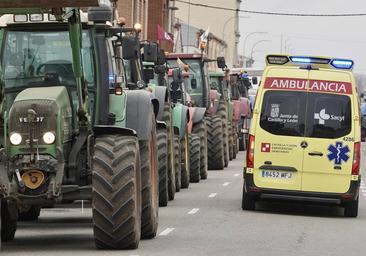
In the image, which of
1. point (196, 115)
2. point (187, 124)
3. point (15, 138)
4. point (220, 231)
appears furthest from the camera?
point (196, 115)

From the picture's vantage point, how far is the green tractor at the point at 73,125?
11961 mm

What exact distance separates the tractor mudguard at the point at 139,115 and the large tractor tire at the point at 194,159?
38.5 ft

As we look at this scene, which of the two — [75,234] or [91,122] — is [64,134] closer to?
[91,122]

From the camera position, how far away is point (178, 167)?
21.9 meters

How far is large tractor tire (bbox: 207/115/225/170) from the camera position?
30328 millimetres

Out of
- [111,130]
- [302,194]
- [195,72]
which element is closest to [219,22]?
[195,72]

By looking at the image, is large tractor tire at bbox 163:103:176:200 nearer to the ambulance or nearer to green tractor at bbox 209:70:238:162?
the ambulance

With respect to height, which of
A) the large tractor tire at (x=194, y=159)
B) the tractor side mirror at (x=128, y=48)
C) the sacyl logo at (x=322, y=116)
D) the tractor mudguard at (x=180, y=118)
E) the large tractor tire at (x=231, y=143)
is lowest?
the large tractor tire at (x=231, y=143)

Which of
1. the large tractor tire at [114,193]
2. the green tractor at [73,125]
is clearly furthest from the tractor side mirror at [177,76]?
the large tractor tire at [114,193]

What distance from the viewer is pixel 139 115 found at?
1388cm

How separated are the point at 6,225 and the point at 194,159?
12.4 metres

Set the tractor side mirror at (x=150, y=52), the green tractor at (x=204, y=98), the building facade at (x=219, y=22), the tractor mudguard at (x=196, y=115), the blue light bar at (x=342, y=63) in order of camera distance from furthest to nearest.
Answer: the building facade at (x=219, y=22)
the green tractor at (x=204, y=98)
the tractor mudguard at (x=196, y=115)
the blue light bar at (x=342, y=63)
the tractor side mirror at (x=150, y=52)

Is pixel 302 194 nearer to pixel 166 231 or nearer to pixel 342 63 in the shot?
pixel 342 63

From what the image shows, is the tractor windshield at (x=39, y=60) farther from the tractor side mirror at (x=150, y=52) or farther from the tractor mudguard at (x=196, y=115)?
the tractor mudguard at (x=196, y=115)
